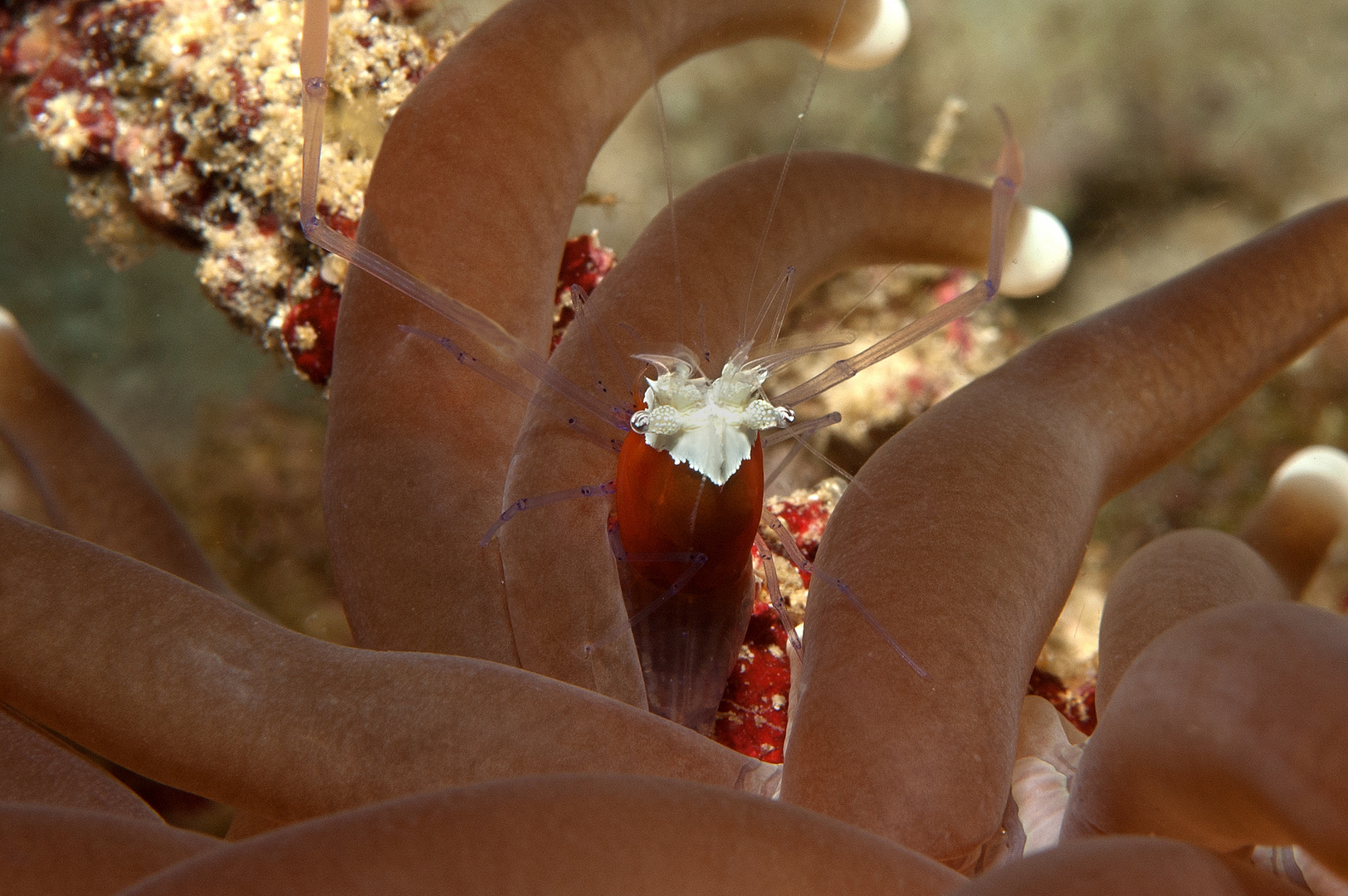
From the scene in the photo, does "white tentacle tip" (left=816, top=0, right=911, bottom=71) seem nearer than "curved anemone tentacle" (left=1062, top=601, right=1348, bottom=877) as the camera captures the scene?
No

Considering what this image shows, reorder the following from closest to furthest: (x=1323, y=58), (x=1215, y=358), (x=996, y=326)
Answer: (x=1215, y=358) < (x=1323, y=58) < (x=996, y=326)

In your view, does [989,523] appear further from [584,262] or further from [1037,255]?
[1037,255]

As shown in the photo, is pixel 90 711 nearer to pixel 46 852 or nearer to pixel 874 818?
pixel 46 852

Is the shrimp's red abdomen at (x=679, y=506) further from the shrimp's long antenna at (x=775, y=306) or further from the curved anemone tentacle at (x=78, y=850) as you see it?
the curved anemone tentacle at (x=78, y=850)

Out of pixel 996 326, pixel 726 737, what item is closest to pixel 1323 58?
pixel 996 326

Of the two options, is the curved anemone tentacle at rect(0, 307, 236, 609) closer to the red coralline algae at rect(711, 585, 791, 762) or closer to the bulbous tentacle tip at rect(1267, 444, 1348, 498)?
the red coralline algae at rect(711, 585, 791, 762)

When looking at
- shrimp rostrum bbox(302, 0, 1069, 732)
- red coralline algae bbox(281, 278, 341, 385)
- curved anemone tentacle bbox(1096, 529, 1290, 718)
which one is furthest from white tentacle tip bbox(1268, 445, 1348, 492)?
red coralline algae bbox(281, 278, 341, 385)

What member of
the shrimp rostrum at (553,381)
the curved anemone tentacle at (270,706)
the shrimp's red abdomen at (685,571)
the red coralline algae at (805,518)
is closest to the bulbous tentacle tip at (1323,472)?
the red coralline algae at (805,518)
